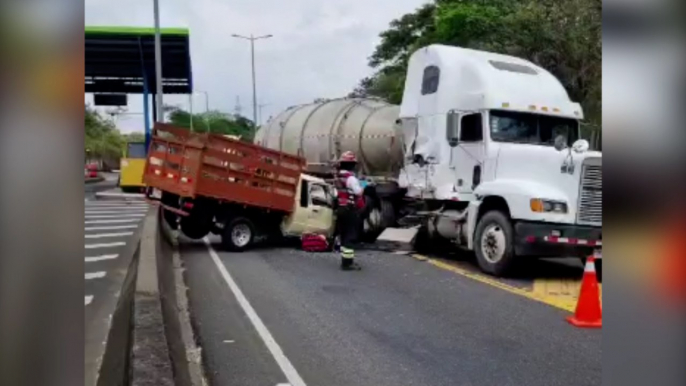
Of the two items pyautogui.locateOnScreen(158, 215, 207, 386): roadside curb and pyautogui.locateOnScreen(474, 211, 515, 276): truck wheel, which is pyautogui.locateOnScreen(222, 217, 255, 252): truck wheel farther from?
pyautogui.locateOnScreen(474, 211, 515, 276): truck wheel

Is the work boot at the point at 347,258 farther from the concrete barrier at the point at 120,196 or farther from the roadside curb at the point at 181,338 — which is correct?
the concrete barrier at the point at 120,196

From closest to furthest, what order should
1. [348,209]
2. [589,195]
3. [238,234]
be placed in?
1. [589,195]
2. [348,209]
3. [238,234]

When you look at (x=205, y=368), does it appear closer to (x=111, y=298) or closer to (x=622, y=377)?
(x=111, y=298)

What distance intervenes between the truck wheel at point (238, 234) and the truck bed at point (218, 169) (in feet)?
1.40

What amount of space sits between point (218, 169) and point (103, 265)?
2515 mm

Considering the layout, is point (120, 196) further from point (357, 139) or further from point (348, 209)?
point (348, 209)

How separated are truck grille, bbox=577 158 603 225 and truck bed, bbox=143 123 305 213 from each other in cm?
570

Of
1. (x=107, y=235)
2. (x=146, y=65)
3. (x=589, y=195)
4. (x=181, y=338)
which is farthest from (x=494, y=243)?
(x=107, y=235)

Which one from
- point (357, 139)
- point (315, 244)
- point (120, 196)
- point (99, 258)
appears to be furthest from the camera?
point (120, 196)

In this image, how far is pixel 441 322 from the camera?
7121 millimetres

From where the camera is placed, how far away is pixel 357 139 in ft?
49.5

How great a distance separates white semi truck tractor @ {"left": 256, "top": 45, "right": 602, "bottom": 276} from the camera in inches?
360

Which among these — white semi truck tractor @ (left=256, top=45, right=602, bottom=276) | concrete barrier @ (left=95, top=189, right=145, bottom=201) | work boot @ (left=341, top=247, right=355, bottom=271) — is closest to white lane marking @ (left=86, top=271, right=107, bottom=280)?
work boot @ (left=341, top=247, right=355, bottom=271)

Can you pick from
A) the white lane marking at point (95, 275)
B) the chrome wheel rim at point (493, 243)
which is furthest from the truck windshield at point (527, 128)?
the white lane marking at point (95, 275)
